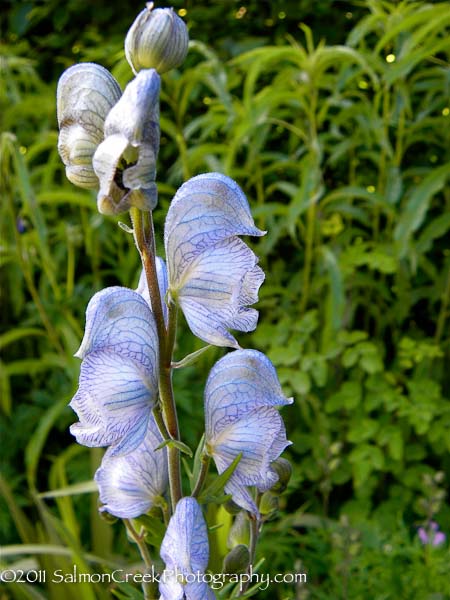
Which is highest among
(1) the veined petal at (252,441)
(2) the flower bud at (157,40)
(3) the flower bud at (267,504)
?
(2) the flower bud at (157,40)

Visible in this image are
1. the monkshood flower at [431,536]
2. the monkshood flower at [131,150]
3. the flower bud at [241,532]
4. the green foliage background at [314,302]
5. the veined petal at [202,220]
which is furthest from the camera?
the green foliage background at [314,302]

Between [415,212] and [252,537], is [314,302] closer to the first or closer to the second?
[415,212]

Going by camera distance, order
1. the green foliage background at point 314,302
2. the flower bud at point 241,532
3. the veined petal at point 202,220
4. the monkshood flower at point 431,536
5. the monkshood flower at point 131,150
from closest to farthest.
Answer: the monkshood flower at point 131,150, the veined petal at point 202,220, the flower bud at point 241,532, the monkshood flower at point 431,536, the green foliage background at point 314,302

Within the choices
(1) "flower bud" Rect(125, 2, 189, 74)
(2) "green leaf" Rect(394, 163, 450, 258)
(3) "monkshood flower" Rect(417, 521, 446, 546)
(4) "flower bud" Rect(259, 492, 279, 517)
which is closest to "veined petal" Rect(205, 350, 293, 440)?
(4) "flower bud" Rect(259, 492, 279, 517)

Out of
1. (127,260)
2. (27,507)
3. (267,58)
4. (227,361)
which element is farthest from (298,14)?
(227,361)

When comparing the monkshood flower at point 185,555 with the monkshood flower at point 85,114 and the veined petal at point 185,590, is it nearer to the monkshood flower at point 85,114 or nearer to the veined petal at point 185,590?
the veined petal at point 185,590

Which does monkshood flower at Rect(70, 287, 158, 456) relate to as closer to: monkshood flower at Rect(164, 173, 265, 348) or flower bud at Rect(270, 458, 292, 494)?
monkshood flower at Rect(164, 173, 265, 348)

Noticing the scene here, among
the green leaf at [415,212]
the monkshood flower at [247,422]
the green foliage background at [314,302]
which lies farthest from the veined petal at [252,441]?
the green leaf at [415,212]
